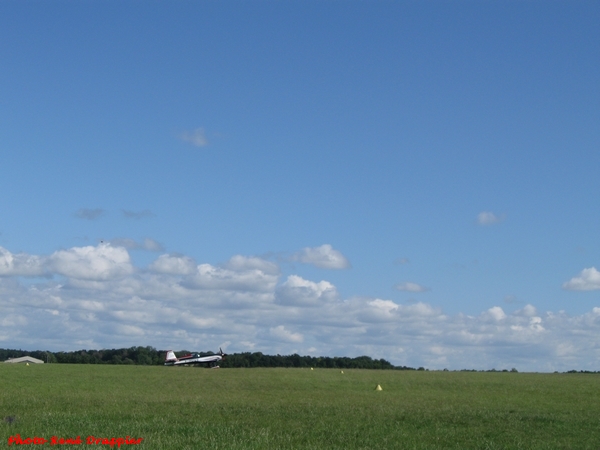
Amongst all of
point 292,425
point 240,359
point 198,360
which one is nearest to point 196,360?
point 198,360

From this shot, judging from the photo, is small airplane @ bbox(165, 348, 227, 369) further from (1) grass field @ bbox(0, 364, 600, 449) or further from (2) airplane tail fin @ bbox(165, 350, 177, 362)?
(1) grass field @ bbox(0, 364, 600, 449)

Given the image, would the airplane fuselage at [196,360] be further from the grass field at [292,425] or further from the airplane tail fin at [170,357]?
the grass field at [292,425]

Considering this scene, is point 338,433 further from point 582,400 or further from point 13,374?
point 13,374

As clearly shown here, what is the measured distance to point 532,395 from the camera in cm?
4772

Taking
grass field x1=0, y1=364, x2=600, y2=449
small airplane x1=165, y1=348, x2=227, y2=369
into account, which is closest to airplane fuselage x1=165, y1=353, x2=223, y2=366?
small airplane x1=165, y1=348, x2=227, y2=369

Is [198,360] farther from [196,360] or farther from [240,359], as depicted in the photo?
[240,359]

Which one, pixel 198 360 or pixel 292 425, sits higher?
pixel 198 360

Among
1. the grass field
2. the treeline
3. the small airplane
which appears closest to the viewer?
the grass field

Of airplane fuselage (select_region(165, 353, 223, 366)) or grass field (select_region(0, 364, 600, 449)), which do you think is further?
airplane fuselage (select_region(165, 353, 223, 366))

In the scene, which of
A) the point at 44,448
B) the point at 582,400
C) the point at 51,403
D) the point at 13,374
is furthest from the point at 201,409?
the point at 13,374

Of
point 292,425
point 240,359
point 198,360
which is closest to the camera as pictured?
point 292,425

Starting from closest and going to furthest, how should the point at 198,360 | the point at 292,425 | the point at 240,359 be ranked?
the point at 292,425 < the point at 198,360 < the point at 240,359

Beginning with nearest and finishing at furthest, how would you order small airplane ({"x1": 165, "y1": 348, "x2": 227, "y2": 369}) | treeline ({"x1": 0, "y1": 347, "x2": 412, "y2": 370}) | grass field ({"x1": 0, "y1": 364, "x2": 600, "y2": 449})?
grass field ({"x1": 0, "y1": 364, "x2": 600, "y2": 449}) → small airplane ({"x1": 165, "y1": 348, "x2": 227, "y2": 369}) → treeline ({"x1": 0, "y1": 347, "x2": 412, "y2": 370})

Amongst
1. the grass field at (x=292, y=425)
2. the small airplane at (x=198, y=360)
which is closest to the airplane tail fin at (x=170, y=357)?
the small airplane at (x=198, y=360)
